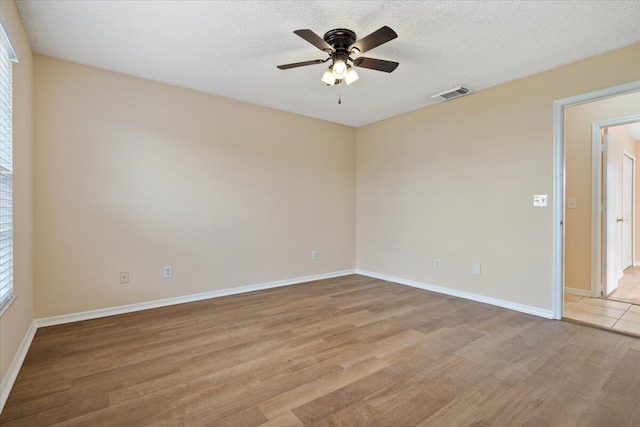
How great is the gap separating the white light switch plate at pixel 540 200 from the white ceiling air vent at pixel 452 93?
1.45 m

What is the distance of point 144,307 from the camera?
3.36 meters

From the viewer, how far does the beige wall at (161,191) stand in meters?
2.94

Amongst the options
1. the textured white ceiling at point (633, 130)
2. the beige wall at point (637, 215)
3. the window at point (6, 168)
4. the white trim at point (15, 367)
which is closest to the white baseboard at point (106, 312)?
the white trim at point (15, 367)

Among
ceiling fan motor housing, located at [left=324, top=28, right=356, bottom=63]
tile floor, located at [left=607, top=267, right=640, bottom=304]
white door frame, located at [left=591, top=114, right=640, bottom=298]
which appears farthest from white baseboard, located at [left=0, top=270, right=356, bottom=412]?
tile floor, located at [left=607, top=267, right=640, bottom=304]

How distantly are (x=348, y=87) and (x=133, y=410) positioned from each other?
3.49 m

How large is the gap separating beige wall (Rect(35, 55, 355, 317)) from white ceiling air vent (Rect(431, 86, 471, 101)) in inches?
74.0

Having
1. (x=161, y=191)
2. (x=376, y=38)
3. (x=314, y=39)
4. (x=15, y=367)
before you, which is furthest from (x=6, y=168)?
→ (x=376, y=38)

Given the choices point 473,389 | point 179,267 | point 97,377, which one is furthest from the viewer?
point 179,267

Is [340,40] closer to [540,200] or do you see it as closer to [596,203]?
[540,200]

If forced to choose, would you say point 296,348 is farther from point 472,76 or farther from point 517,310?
point 472,76

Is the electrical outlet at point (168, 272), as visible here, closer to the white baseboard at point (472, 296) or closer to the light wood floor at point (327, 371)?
the light wood floor at point (327, 371)

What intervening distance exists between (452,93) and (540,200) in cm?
157

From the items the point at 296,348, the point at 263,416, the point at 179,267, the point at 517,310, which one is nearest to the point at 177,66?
the point at 179,267

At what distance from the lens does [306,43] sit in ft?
8.67
